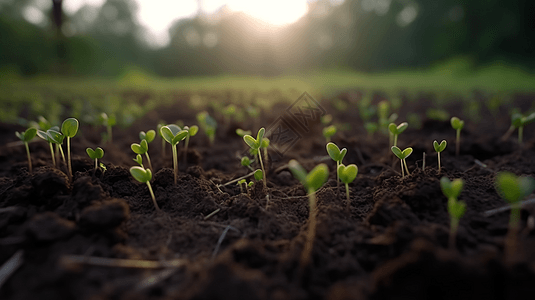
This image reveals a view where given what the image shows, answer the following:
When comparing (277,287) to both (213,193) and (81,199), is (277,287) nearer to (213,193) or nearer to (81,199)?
(213,193)

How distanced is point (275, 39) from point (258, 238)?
2512 cm

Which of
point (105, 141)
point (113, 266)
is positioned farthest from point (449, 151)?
point (105, 141)

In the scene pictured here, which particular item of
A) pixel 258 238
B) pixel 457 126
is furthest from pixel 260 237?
pixel 457 126

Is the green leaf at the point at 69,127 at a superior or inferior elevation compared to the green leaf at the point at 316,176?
superior

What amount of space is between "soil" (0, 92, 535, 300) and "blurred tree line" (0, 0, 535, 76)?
50.1 feet

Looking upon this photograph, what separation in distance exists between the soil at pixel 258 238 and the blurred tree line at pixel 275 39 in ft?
50.1

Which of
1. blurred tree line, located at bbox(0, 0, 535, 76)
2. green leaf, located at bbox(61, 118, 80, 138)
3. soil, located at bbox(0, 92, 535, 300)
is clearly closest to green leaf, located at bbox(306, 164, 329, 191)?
soil, located at bbox(0, 92, 535, 300)

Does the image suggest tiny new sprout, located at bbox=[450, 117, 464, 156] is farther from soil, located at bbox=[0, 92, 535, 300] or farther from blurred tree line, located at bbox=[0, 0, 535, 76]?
blurred tree line, located at bbox=[0, 0, 535, 76]

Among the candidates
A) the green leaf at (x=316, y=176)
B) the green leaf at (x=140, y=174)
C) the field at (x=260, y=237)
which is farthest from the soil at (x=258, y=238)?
the green leaf at (x=316, y=176)

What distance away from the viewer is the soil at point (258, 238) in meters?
0.77

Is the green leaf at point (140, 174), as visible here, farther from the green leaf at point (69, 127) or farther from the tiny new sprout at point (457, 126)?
the tiny new sprout at point (457, 126)

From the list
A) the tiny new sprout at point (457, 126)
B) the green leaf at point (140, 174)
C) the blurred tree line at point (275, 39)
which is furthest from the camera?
the blurred tree line at point (275, 39)

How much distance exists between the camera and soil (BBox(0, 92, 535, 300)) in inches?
30.1

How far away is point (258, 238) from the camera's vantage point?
108 centimetres
